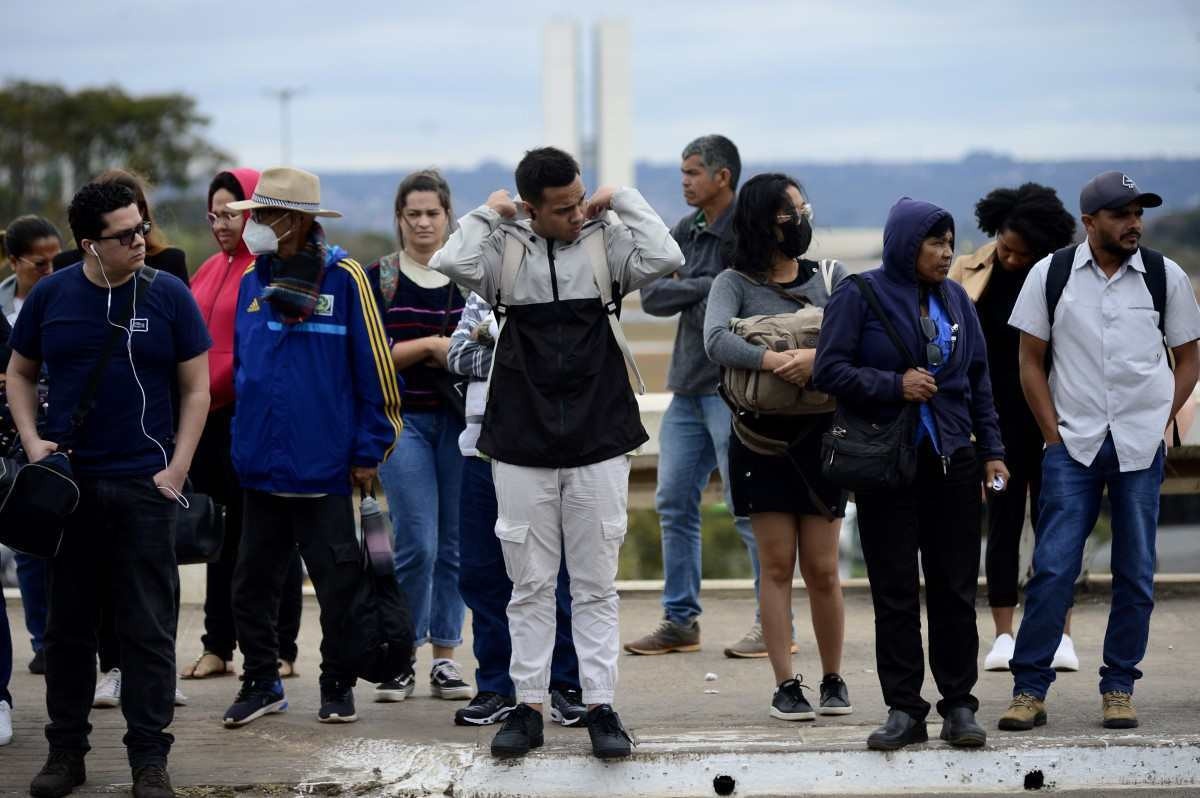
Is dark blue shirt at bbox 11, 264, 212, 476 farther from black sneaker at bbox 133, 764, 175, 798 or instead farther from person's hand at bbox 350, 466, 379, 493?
black sneaker at bbox 133, 764, 175, 798

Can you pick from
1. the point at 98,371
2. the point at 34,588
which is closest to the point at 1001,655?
the point at 98,371

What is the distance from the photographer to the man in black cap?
6.11 m

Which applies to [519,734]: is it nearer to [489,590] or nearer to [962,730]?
[489,590]

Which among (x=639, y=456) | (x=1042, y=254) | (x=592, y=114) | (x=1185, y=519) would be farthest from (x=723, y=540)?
(x=592, y=114)

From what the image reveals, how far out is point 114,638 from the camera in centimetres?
710

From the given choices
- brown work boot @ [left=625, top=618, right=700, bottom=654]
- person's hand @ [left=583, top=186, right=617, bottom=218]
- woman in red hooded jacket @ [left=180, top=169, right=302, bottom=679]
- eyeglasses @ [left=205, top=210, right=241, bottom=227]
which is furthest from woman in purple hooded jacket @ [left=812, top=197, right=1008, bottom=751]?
eyeglasses @ [left=205, top=210, right=241, bottom=227]

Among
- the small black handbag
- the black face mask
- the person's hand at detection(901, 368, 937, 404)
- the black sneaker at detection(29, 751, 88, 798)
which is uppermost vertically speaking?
the black face mask

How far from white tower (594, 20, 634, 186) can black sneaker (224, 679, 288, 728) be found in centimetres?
16559

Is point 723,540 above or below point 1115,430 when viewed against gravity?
below

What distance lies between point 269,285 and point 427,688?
208 centimetres

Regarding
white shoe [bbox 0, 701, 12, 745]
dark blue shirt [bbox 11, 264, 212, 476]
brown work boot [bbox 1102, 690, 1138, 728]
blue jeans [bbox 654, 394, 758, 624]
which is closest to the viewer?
dark blue shirt [bbox 11, 264, 212, 476]

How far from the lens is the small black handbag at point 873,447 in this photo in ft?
18.8

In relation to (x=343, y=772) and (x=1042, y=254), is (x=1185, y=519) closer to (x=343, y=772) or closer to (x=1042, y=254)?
(x=1042, y=254)

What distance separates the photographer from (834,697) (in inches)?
255
